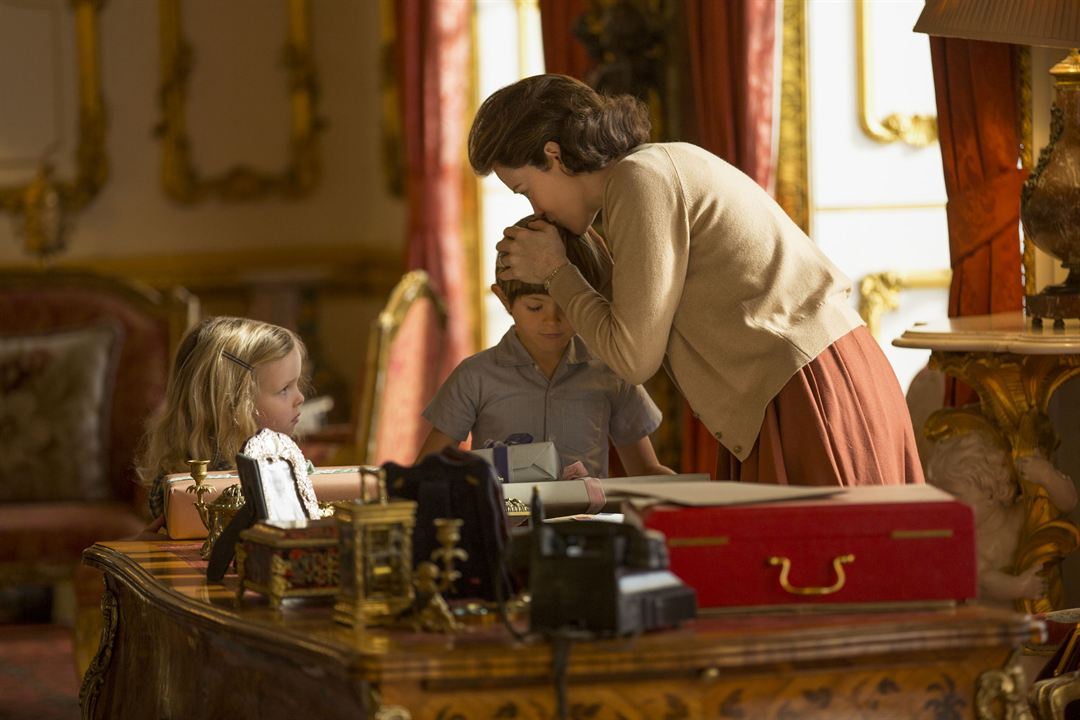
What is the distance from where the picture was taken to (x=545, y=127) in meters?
2.55

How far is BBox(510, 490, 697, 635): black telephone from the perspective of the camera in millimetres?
1752

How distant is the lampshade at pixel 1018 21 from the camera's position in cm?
358

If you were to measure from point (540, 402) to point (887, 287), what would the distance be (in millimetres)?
2266

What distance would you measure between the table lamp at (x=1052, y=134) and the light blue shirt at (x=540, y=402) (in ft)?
3.23

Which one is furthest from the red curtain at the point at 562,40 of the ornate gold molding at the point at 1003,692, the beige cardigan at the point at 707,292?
the ornate gold molding at the point at 1003,692

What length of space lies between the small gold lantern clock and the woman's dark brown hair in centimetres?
82

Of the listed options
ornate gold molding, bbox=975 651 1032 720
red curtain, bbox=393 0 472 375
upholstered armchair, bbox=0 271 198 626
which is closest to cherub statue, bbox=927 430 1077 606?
ornate gold molding, bbox=975 651 1032 720

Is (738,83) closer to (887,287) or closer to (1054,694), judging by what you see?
(887,287)

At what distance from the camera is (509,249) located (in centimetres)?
266

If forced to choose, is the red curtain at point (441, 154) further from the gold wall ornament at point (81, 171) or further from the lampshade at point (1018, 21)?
the lampshade at point (1018, 21)

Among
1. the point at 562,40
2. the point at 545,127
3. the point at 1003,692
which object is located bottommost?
the point at 1003,692

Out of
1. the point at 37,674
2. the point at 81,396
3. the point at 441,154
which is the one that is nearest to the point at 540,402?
the point at 37,674

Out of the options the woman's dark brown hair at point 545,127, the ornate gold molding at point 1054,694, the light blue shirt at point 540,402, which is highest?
the woman's dark brown hair at point 545,127

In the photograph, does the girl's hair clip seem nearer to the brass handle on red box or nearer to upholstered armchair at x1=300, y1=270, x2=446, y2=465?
the brass handle on red box
